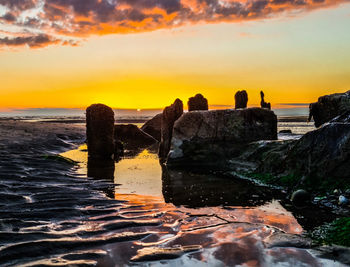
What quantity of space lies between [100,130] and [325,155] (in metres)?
12.3

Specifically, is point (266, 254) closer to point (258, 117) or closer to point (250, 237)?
point (250, 237)

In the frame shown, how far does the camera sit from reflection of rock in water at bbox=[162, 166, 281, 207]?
831cm

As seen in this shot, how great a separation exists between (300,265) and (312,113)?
1240 cm

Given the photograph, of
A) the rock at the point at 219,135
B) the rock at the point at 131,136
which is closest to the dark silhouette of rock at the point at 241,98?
the rock at the point at 131,136

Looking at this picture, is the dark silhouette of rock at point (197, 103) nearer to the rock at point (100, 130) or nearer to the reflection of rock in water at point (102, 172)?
the rock at point (100, 130)

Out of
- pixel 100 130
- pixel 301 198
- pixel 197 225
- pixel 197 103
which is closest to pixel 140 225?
pixel 197 225

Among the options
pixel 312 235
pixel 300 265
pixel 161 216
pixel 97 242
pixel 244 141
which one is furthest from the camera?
pixel 244 141

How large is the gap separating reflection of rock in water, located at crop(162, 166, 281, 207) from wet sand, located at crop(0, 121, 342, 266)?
29 millimetres

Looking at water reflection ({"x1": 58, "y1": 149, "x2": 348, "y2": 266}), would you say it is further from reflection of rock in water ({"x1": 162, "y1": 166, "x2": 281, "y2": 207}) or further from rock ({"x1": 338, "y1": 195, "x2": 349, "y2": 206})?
rock ({"x1": 338, "y1": 195, "x2": 349, "y2": 206})

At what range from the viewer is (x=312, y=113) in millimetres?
15531

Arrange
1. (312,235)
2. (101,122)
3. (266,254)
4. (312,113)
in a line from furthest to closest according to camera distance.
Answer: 1. (101,122)
2. (312,113)
3. (312,235)
4. (266,254)

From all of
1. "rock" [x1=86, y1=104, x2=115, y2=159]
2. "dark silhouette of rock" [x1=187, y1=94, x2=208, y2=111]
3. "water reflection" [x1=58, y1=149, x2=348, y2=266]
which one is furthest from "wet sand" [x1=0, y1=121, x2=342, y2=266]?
"dark silhouette of rock" [x1=187, y1=94, x2=208, y2=111]

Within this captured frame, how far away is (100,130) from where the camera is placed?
59.1 ft

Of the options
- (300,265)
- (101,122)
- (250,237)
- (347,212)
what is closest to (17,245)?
(250,237)
